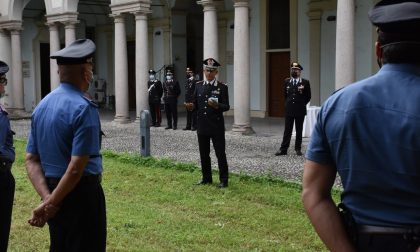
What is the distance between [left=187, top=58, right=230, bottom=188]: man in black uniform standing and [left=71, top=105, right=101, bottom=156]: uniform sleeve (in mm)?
5145

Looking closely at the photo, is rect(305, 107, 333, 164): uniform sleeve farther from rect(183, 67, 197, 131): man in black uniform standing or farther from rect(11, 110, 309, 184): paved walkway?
rect(183, 67, 197, 131): man in black uniform standing

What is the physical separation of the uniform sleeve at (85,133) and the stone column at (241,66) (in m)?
12.2

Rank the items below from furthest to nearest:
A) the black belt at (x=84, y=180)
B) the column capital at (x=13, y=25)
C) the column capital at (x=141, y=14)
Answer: the column capital at (x=13, y=25) → the column capital at (x=141, y=14) → the black belt at (x=84, y=180)

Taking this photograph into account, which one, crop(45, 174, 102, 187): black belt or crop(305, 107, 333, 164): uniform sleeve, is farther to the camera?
crop(45, 174, 102, 187): black belt

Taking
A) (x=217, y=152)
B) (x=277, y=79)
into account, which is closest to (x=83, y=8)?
(x=277, y=79)

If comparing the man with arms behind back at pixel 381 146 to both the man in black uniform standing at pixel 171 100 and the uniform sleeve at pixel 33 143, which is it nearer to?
the uniform sleeve at pixel 33 143

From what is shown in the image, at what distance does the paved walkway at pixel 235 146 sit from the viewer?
10.3 metres

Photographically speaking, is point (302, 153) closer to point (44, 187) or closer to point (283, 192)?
point (283, 192)

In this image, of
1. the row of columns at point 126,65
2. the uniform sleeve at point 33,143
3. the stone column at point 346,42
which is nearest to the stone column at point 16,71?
the row of columns at point 126,65

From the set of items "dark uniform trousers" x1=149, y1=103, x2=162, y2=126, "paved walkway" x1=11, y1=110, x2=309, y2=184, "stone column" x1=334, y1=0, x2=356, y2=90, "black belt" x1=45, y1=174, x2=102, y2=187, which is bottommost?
"paved walkway" x1=11, y1=110, x2=309, y2=184

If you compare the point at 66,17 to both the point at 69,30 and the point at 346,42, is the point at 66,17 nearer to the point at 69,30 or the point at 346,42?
the point at 69,30

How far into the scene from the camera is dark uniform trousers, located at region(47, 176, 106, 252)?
3449mm

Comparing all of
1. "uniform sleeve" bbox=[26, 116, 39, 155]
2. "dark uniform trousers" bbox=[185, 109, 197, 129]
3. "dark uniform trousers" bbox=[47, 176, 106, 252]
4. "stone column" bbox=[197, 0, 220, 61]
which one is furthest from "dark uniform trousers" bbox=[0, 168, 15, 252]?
"dark uniform trousers" bbox=[185, 109, 197, 129]

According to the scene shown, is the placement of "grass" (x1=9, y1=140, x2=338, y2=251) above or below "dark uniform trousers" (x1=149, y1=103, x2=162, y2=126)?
below
